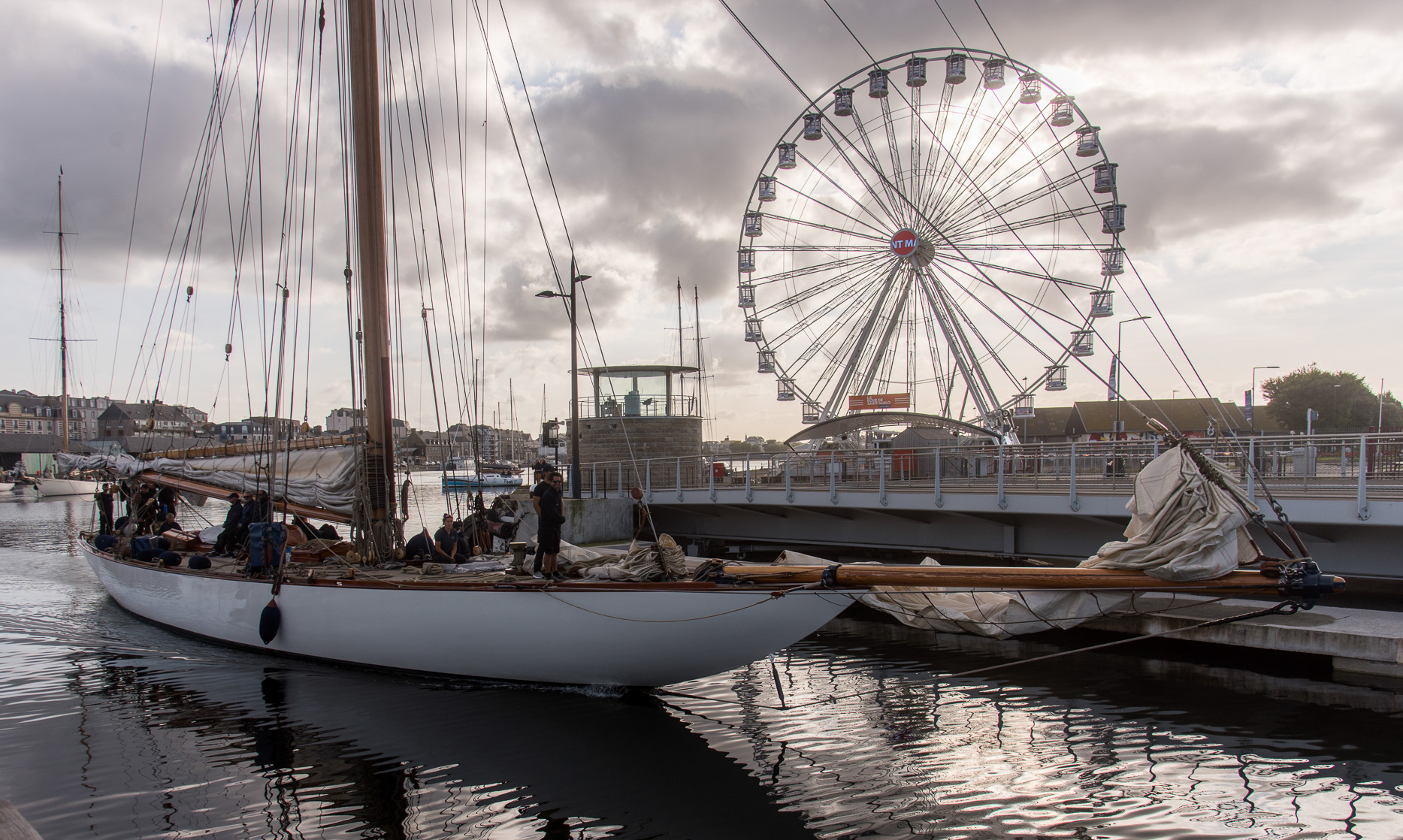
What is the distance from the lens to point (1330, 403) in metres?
61.6

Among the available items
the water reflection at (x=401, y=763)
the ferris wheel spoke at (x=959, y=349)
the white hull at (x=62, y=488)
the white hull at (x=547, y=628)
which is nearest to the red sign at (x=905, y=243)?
the ferris wheel spoke at (x=959, y=349)

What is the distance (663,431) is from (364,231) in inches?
698

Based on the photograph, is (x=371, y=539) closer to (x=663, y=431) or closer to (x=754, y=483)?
(x=754, y=483)

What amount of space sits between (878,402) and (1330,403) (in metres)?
51.3

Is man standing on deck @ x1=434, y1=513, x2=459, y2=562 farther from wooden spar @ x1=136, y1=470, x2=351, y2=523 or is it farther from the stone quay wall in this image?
the stone quay wall

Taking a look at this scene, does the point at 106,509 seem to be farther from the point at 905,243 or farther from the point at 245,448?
the point at 905,243

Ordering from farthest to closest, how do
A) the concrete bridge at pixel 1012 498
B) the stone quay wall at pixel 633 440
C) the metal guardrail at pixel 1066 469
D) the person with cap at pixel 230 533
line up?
the stone quay wall at pixel 633 440
the person with cap at pixel 230 533
the metal guardrail at pixel 1066 469
the concrete bridge at pixel 1012 498

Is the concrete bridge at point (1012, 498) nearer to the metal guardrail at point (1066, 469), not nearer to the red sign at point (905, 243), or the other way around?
the metal guardrail at point (1066, 469)

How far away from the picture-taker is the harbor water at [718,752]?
21.5 ft

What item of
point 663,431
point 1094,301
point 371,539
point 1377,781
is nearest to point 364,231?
point 371,539

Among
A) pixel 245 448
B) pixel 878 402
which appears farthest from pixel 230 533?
pixel 878 402

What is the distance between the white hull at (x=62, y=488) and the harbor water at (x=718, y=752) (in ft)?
213

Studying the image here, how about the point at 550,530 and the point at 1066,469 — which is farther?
the point at 1066,469

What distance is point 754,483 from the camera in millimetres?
24094
